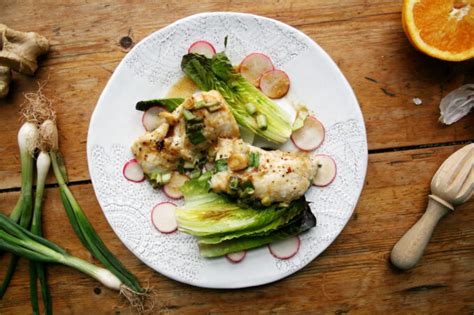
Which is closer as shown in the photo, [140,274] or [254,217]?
[254,217]

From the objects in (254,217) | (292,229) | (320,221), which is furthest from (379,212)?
(254,217)

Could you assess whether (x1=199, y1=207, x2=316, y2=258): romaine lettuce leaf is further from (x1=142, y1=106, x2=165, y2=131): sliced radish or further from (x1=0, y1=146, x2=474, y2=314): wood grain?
(x1=142, y1=106, x2=165, y2=131): sliced radish

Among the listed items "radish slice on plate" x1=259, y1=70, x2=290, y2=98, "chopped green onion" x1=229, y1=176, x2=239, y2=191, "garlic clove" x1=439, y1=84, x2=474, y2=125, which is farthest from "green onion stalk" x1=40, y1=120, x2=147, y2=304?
"garlic clove" x1=439, y1=84, x2=474, y2=125

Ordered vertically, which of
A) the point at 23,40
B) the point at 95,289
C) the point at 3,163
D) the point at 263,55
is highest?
the point at 23,40

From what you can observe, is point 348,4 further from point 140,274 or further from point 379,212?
point 140,274

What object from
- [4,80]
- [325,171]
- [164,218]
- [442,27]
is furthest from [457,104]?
[4,80]

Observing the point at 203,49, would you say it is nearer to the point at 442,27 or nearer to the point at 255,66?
the point at 255,66
